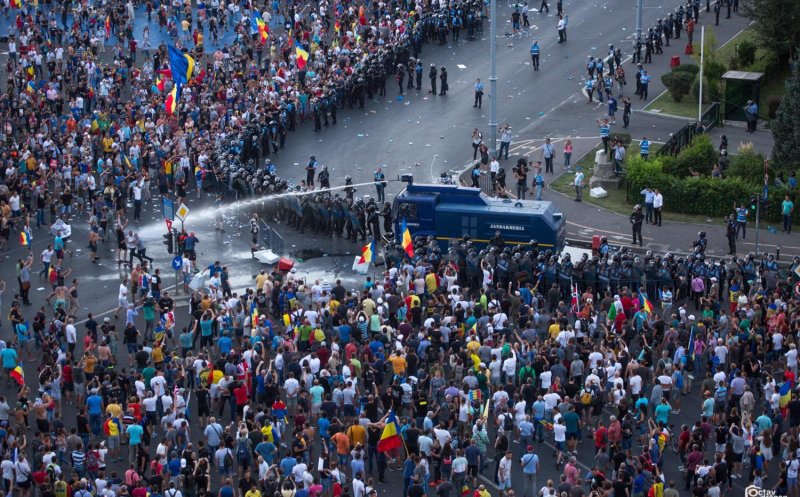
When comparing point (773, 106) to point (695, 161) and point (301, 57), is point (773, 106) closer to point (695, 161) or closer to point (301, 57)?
point (695, 161)

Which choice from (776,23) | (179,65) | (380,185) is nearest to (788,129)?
(776,23)

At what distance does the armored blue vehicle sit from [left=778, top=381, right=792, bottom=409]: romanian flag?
1190 centimetres

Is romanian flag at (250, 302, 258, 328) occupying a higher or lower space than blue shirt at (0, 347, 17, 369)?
higher

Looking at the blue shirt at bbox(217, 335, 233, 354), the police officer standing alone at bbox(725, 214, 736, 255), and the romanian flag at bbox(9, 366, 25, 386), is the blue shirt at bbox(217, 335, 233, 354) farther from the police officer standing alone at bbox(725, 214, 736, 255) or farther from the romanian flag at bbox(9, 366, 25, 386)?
the police officer standing alone at bbox(725, 214, 736, 255)

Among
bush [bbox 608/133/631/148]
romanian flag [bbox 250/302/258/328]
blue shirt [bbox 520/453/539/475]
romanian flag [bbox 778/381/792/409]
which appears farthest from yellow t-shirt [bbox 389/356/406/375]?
bush [bbox 608/133/631/148]

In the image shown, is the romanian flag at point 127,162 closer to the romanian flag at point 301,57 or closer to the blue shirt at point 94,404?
the romanian flag at point 301,57

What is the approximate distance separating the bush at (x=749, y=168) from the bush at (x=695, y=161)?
2.57 feet

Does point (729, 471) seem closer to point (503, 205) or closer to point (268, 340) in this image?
point (268, 340)

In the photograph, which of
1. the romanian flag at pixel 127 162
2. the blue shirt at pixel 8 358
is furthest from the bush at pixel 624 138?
the blue shirt at pixel 8 358

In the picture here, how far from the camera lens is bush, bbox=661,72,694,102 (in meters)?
61.9

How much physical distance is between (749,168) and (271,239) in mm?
17563

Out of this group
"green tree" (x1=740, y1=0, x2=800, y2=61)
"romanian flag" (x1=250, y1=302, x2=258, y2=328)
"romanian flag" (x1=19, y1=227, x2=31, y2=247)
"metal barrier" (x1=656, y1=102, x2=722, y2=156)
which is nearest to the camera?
"romanian flag" (x1=250, y1=302, x2=258, y2=328)

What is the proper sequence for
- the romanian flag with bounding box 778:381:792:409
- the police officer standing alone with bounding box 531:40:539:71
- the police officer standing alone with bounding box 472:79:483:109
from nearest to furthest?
the romanian flag with bounding box 778:381:792:409 < the police officer standing alone with bounding box 472:79:483:109 < the police officer standing alone with bounding box 531:40:539:71

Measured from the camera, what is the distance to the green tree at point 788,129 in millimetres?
52438
